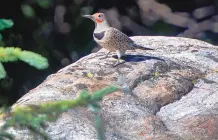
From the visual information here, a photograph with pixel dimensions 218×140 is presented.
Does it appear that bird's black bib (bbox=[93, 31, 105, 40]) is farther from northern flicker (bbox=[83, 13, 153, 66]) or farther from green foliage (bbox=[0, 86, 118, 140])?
green foliage (bbox=[0, 86, 118, 140])

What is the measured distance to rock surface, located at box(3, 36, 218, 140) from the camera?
5.29 meters

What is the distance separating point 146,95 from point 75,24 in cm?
303

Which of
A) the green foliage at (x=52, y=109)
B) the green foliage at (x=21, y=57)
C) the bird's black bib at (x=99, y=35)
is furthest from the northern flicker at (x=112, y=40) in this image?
the green foliage at (x=52, y=109)

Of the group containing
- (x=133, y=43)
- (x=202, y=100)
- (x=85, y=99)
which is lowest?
(x=85, y=99)

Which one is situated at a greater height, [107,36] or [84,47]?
[84,47]

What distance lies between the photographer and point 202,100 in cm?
601

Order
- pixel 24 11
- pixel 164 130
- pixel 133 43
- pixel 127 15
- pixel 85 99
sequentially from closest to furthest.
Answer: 1. pixel 85 99
2. pixel 164 130
3. pixel 133 43
4. pixel 24 11
5. pixel 127 15

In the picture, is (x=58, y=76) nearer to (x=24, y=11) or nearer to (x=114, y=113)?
(x=114, y=113)

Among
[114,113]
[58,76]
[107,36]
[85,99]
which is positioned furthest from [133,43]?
[85,99]

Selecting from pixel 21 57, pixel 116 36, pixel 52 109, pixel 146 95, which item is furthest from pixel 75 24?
pixel 52 109

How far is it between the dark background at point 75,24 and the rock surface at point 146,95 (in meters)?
1.30

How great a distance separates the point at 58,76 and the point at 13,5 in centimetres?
249

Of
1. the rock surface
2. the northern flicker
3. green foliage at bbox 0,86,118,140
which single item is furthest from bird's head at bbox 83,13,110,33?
green foliage at bbox 0,86,118,140

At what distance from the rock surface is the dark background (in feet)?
4.26
